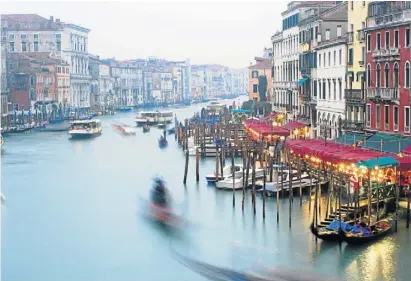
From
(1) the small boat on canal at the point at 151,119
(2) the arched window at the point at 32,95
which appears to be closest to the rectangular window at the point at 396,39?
(1) the small boat on canal at the point at 151,119

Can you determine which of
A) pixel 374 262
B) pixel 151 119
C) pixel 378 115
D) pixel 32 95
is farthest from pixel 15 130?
pixel 374 262

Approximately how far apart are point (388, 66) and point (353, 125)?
187cm

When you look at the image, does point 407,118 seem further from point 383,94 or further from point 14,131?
point 14,131

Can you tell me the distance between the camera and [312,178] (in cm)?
1267

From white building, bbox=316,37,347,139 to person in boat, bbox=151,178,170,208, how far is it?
3.33m

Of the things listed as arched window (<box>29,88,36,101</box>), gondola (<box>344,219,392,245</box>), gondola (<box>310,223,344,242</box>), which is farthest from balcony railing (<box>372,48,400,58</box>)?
arched window (<box>29,88,36,101</box>)

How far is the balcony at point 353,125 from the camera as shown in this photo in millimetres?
13948

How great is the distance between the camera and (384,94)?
12.7m

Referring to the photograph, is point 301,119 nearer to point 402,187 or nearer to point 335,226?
point 402,187

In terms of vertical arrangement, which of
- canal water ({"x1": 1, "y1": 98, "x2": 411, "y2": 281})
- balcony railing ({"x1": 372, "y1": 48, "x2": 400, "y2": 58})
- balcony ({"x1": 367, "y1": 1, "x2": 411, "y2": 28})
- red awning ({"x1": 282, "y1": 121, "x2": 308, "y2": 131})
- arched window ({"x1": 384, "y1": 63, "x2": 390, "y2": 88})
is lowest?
canal water ({"x1": 1, "y1": 98, "x2": 411, "y2": 281})

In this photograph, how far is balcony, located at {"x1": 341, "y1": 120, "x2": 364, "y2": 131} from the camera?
13948mm

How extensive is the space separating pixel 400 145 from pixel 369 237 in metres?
2.64

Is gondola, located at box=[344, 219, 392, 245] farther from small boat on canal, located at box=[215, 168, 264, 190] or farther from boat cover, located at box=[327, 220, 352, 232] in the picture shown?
small boat on canal, located at box=[215, 168, 264, 190]

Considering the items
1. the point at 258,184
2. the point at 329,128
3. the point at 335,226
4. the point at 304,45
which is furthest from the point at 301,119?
the point at 335,226
